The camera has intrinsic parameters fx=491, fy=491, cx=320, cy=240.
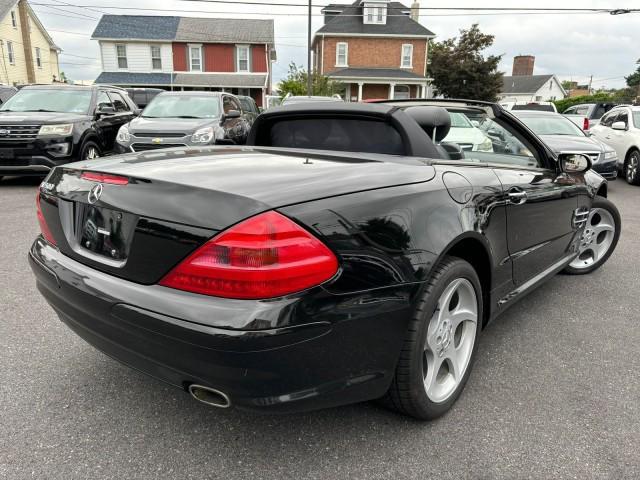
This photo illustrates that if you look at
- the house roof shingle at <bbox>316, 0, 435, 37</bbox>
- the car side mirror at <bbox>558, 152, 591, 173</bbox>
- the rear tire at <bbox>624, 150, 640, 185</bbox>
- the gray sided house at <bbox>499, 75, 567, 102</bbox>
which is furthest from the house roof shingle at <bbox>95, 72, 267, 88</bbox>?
the gray sided house at <bbox>499, 75, 567, 102</bbox>

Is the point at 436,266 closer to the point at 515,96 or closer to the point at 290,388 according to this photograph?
the point at 290,388

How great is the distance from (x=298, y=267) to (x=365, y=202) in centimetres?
39

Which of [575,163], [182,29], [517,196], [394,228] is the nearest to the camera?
[394,228]

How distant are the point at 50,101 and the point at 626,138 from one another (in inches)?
460

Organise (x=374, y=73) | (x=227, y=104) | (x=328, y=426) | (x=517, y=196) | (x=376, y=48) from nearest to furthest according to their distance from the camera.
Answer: (x=328, y=426) < (x=517, y=196) < (x=227, y=104) < (x=374, y=73) < (x=376, y=48)

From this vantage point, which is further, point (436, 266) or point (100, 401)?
point (100, 401)

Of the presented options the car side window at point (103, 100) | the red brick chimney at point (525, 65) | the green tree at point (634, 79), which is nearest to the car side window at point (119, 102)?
the car side window at point (103, 100)

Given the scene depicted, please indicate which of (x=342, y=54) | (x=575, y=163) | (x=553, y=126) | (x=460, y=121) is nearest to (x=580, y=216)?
(x=575, y=163)

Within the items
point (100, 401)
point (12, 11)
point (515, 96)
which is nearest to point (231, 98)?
point (100, 401)

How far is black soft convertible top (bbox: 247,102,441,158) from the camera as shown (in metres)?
2.52

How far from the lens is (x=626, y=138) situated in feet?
35.0

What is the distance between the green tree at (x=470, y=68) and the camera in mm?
37719

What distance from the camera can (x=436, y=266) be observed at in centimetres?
203

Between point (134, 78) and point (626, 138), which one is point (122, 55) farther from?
point (626, 138)
